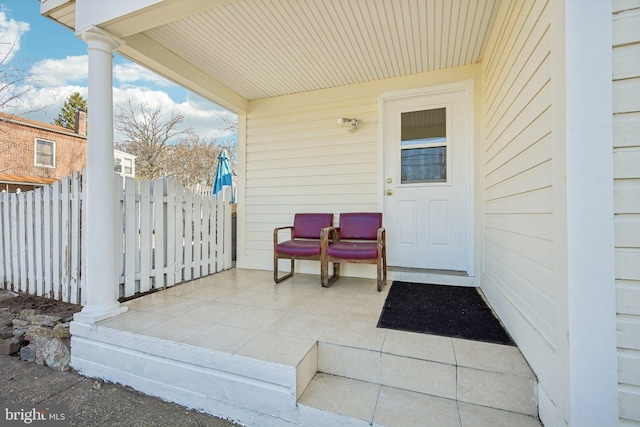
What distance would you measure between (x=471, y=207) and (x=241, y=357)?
2859mm

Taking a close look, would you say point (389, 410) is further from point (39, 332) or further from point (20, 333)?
point (20, 333)

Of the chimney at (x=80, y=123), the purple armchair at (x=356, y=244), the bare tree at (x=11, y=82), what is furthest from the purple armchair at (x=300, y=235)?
the chimney at (x=80, y=123)

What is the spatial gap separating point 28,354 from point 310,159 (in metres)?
3.35

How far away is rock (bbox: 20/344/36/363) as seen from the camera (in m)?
2.17

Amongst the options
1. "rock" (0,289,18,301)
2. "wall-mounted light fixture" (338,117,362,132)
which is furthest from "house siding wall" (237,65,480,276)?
"rock" (0,289,18,301)

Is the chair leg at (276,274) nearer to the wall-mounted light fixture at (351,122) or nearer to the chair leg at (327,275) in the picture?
the chair leg at (327,275)

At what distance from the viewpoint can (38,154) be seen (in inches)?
404

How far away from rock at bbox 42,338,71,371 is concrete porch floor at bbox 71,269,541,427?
85mm

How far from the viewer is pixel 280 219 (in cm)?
405

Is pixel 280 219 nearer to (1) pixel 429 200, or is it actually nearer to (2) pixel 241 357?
(1) pixel 429 200

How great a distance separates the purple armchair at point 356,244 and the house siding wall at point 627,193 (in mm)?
1859

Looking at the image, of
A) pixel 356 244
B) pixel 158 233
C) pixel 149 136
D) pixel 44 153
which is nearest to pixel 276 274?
pixel 356 244

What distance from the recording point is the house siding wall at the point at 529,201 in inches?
47.6

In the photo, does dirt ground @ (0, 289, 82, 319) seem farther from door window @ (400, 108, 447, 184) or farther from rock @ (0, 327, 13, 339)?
door window @ (400, 108, 447, 184)
